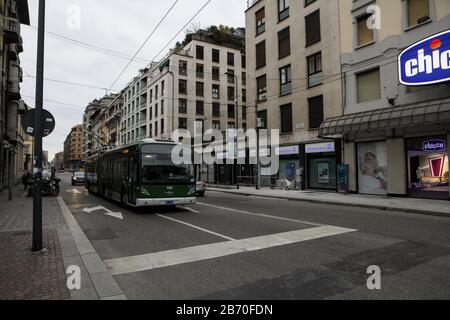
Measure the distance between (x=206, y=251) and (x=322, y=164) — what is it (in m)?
Result: 18.4

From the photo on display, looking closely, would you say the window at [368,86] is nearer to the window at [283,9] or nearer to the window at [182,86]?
the window at [283,9]

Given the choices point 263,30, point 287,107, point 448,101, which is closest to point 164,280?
point 448,101

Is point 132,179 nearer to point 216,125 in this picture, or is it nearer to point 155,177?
point 155,177

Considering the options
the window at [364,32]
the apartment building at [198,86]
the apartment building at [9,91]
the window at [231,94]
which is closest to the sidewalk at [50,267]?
the window at [364,32]

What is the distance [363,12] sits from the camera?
2011cm

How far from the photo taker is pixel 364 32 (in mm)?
20391

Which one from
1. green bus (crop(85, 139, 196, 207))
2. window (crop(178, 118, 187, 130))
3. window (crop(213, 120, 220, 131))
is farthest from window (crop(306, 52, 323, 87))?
window (crop(213, 120, 220, 131))

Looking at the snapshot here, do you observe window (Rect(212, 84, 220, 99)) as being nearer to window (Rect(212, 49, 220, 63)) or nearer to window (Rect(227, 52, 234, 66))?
window (Rect(212, 49, 220, 63))

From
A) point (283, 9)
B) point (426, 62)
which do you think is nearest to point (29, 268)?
point (426, 62)

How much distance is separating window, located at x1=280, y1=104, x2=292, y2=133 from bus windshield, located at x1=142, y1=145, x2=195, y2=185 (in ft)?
50.1

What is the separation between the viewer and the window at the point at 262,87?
97.4ft

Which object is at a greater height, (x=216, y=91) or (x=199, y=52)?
(x=199, y=52)
